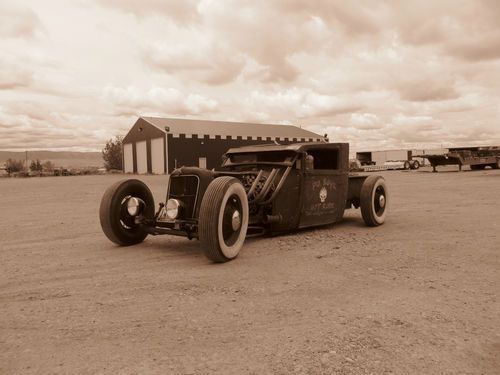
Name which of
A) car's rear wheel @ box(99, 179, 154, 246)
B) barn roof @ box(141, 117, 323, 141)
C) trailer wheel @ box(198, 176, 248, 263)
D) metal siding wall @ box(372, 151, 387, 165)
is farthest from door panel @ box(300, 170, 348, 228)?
metal siding wall @ box(372, 151, 387, 165)

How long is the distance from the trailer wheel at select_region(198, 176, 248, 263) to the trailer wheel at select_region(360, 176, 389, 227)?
299 cm

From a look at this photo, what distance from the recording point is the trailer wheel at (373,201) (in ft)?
24.8

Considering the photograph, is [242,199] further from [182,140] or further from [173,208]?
[182,140]

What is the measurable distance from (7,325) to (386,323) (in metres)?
2.72

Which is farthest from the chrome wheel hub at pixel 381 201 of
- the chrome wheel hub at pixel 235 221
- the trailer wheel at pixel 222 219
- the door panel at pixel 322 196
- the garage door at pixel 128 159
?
the garage door at pixel 128 159

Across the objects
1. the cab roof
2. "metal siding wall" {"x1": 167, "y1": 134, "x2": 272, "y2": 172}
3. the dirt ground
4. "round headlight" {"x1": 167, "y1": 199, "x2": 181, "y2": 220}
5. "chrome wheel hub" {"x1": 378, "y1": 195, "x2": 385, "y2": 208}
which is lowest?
the dirt ground

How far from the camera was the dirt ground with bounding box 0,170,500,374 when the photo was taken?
8.50ft

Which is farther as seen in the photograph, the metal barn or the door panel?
the metal barn

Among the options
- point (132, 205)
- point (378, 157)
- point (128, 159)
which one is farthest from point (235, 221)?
point (378, 157)

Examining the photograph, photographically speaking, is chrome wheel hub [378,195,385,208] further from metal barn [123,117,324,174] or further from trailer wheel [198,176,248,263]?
metal barn [123,117,324,174]

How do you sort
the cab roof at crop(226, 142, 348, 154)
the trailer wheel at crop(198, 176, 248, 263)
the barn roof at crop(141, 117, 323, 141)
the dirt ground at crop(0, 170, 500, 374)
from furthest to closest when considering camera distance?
the barn roof at crop(141, 117, 323, 141) < the cab roof at crop(226, 142, 348, 154) < the trailer wheel at crop(198, 176, 248, 263) < the dirt ground at crop(0, 170, 500, 374)

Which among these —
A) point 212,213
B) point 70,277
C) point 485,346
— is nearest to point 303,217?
point 212,213

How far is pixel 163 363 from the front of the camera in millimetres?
2566

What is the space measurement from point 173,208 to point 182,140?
31.8 metres
